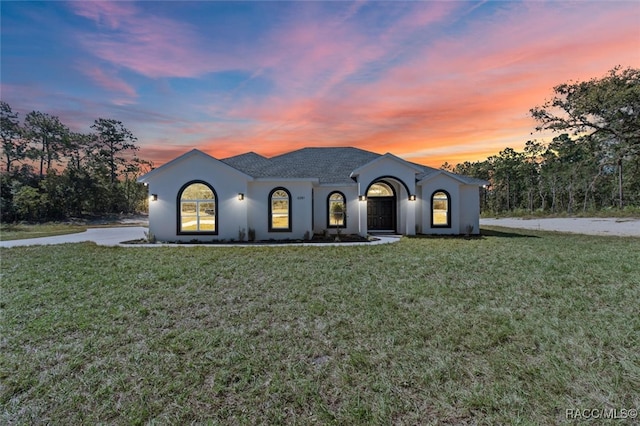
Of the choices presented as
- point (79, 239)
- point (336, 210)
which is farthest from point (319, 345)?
point (79, 239)

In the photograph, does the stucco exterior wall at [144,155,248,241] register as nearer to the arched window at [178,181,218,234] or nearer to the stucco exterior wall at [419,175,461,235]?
the arched window at [178,181,218,234]

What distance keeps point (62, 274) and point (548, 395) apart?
10.7m

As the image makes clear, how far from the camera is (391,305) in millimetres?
5672

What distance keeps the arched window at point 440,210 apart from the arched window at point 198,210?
11994 mm

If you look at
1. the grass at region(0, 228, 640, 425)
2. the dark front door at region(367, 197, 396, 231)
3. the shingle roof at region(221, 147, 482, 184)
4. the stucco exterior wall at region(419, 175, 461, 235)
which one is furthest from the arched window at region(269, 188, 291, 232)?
the stucco exterior wall at region(419, 175, 461, 235)

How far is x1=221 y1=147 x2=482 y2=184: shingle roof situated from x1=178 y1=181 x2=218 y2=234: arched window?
2121 millimetres

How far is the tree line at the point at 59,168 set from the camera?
1176 inches

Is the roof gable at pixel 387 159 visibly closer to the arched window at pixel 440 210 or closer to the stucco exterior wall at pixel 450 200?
the stucco exterior wall at pixel 450 200

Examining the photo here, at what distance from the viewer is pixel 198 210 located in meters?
14.4

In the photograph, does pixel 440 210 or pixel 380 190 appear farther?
pixel 380 190

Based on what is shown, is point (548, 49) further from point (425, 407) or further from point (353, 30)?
point (425, 407)

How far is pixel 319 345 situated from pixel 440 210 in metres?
14.5

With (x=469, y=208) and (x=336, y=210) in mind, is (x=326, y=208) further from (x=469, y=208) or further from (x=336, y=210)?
(x=469, y=208)

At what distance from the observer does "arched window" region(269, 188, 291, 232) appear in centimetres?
1495
